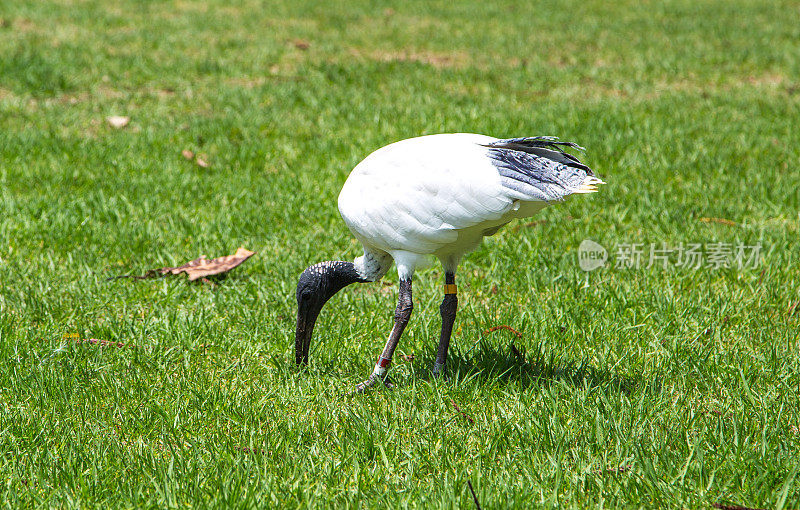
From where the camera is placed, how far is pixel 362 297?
452 centimetres

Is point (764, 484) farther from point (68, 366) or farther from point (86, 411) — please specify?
point (68, 366)

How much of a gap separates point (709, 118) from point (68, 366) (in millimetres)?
6165

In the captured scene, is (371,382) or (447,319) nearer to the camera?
(371,382)

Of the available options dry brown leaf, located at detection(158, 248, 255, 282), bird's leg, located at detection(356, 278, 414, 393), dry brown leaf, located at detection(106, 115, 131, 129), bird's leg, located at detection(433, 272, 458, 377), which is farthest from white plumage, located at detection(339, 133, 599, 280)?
dry brown leaf, located at detection(106, 115, 131, 129)

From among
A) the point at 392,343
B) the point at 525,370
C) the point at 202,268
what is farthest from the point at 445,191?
the point at 202,268

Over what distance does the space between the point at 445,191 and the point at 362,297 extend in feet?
5.08

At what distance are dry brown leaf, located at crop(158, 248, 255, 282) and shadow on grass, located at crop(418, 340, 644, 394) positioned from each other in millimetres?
1530

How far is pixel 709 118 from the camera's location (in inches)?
302

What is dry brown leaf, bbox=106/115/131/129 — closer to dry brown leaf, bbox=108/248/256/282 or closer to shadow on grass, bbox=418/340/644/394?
dry brown leaf, bbox=108/248/256/282

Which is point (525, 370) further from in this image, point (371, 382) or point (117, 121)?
point (117, 121)

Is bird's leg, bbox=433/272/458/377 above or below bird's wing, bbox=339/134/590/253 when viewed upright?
below

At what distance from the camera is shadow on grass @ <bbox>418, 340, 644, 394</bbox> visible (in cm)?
351

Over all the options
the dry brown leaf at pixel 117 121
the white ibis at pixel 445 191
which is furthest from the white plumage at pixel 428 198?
the dry brown leaf at pixel 117 121

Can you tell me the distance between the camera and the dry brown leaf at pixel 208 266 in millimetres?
4703
